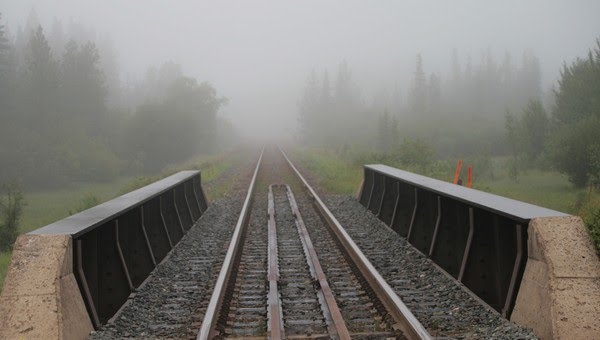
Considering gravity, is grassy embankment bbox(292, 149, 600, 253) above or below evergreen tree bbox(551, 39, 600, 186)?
below

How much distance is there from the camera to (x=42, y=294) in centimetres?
472

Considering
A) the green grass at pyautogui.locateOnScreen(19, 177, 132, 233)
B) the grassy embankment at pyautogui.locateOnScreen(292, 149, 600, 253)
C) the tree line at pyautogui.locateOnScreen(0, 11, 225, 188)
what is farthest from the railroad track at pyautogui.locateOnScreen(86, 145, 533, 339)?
the tree line at pyautogui.locateOnScreen(0, 11, 225, 188)

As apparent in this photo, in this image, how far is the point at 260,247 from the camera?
32.4 ft

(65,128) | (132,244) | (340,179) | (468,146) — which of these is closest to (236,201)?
(340,179)

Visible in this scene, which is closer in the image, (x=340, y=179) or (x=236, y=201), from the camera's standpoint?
(x=236, y=201)

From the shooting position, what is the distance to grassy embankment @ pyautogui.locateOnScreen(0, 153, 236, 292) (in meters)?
21.1

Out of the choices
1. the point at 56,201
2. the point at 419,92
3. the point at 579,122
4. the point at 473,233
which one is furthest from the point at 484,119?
the point at 473,233

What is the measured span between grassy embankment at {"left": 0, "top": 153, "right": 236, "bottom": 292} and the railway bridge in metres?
3.23

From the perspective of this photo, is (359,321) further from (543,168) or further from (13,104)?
(13,104)

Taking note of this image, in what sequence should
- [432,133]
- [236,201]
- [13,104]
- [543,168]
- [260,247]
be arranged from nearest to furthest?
1. [260,247]
2. [236,201]
3. [543,168]
4. [13,104]
5. [432,133]

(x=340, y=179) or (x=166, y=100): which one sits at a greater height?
(x=166, y=100)

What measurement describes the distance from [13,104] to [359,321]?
1896 inches

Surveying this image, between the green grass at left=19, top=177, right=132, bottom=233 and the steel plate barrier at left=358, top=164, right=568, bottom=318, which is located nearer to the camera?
the steel plate barrier at left=358, top=164, right=568, bottom=318

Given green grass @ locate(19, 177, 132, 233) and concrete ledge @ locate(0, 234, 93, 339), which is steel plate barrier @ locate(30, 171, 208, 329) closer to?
concrete ledge @ locate(0, 234, 93, 339)
